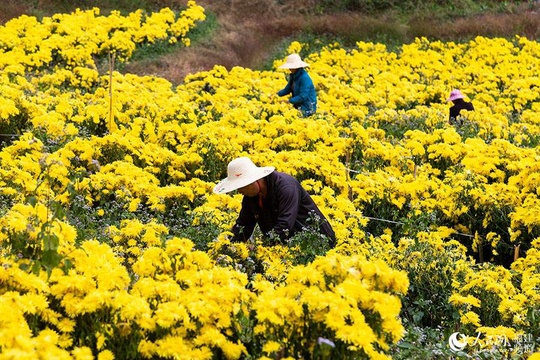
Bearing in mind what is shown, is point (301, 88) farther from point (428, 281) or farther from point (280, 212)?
point (428, 281)

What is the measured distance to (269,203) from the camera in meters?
6.72

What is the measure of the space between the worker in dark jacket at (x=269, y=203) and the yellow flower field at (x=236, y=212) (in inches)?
9.7

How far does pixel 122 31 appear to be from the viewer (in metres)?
21.2

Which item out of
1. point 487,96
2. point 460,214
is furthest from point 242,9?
point 460,214

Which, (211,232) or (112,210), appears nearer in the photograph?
(211,232)

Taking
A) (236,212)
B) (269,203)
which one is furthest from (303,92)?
(269,203)

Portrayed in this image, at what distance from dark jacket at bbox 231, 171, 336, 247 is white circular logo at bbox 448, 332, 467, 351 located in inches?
58.9

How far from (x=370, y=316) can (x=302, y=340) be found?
0.39m

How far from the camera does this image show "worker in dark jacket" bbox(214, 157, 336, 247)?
6.45 m

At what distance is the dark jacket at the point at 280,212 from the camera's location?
21.3 ft

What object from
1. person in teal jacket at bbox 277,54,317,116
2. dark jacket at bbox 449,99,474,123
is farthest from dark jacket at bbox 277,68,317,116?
A: dark jacket at bbox 449,99,474,123

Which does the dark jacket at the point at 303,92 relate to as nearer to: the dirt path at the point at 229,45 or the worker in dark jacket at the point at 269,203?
the worker in dark jacket at the point at 269,203

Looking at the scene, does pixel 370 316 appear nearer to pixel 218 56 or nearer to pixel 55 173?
pixel 55 173

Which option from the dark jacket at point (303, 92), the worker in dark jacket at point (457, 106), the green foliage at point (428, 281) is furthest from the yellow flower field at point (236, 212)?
the dark jacket at point (303, 92)
